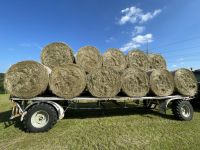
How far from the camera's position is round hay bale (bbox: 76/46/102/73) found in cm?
771

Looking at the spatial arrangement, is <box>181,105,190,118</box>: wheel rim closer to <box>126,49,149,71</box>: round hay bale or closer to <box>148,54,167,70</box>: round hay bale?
<box>148,54,167,70</box>: round hay bale

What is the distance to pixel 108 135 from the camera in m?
5.75

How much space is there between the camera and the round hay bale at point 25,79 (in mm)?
6102

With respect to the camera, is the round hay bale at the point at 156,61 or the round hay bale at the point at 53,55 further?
the round hay bale at the point at 156,61

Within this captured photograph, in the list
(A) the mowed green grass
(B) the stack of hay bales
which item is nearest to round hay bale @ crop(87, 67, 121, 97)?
(B) the stack of hay bales

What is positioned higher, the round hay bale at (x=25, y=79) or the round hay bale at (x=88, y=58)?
the round hay bale at (x=88, y=58)

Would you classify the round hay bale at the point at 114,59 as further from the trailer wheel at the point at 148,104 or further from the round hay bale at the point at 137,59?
the trailer wheel at the point at 148,104

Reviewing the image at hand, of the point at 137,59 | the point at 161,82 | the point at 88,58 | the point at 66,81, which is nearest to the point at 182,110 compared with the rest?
the point at 161,82

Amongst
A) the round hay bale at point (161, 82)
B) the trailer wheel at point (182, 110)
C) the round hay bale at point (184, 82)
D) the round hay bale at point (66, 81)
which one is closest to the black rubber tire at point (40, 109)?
the round hay bale at point (66, 81)

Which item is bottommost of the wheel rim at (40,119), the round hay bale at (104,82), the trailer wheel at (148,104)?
the wheel rim at (40,119)

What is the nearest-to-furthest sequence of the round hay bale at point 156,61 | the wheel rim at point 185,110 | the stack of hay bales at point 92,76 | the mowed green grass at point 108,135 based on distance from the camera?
the mowed green grass at point 108,135, the stack of hay bales at point 92,76, the wheel rim at point 185,110, the round hay bale at point 156,61

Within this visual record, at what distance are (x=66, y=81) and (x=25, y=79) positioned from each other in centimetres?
149

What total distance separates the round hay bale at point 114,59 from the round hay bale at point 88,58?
0.52 meters

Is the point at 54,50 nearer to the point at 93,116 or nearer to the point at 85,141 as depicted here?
the point at 93,116
